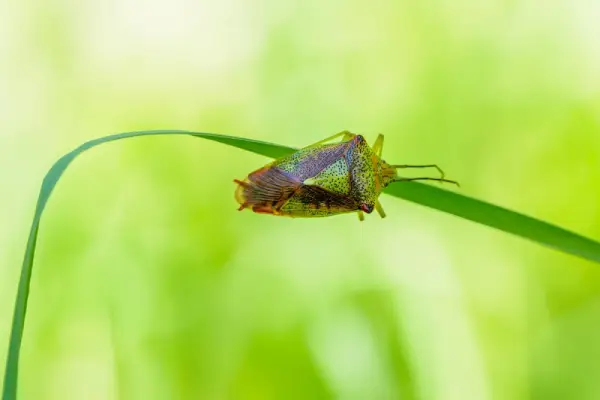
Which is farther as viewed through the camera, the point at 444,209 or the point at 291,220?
the point at 291,220

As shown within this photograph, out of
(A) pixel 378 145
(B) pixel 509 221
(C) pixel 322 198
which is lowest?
(B) pixel 509 221

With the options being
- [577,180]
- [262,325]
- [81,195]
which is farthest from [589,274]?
[81,195]

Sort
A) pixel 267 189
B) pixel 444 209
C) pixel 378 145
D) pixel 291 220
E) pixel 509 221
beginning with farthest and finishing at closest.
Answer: pixel 291 220 → pixel 378 145 → pixel 267 189 → pixel 444 209 → pixel 509 221

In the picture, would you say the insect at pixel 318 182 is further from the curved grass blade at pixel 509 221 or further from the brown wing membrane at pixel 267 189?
the curved grass blade at pixel 509 221

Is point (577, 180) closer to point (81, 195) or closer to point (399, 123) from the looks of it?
point (399, 123)

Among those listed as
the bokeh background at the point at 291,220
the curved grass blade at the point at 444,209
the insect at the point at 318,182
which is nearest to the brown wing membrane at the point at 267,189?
the insect at the point at 318,182

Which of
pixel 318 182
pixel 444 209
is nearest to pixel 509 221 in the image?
pixel 444 209

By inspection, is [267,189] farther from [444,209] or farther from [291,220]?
[291,220]
